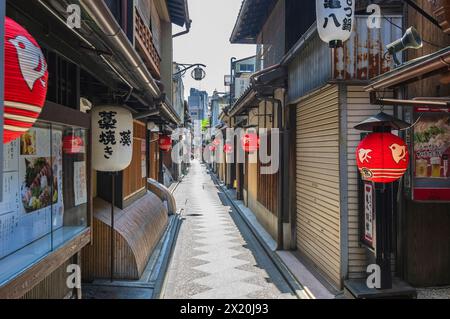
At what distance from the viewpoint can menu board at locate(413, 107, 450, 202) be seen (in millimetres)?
8148

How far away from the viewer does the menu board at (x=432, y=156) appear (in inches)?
321

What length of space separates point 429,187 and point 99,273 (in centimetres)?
813

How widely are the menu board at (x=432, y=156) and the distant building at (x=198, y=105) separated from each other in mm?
126877

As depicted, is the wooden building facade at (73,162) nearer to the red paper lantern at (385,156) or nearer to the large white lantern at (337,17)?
the large white lantern at (337,17)

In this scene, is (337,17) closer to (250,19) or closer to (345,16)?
(345,16)

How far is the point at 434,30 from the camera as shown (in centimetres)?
832

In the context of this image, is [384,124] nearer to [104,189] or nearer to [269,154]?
[104,189]

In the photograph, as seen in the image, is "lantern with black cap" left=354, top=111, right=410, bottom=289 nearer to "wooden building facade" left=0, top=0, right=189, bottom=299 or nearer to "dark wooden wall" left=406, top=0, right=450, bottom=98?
"dark wooden wall" left=406, top=0, right=450, bottom=98

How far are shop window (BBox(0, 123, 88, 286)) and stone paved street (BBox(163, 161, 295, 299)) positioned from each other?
3428 mm

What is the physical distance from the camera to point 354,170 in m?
8.90

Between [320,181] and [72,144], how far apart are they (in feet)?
21.3

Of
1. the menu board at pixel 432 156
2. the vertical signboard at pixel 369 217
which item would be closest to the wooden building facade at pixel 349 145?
the vertical signboard at pixel 369 217

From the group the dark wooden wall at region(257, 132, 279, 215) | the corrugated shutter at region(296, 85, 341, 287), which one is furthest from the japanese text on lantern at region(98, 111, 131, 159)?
the dark wooden wall at region(257, 132, 279, 215)
